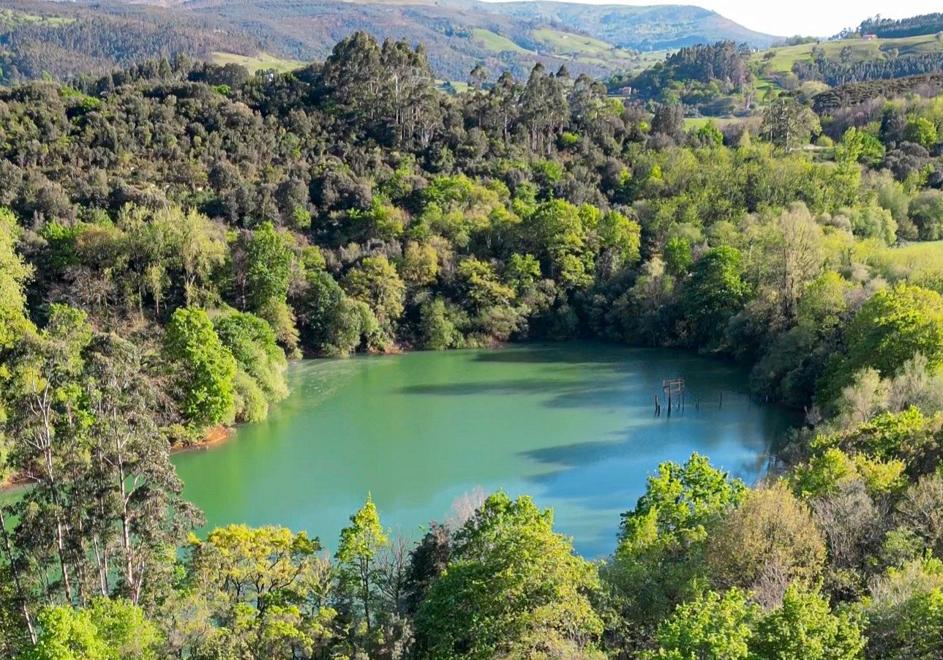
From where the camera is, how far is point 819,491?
21359 mm

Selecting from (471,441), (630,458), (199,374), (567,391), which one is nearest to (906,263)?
(567,391)

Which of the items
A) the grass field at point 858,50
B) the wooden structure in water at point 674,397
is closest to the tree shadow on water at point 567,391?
the wooden structure in water at point 674,397

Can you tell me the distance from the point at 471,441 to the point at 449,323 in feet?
63.3

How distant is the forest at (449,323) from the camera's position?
16656 millimetres

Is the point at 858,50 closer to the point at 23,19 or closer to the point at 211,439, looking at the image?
the point at 211,439

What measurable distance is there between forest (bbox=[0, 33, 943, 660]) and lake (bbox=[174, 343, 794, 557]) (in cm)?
182

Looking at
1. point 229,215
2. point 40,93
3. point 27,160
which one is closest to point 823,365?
point 229,215

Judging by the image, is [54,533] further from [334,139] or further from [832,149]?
[832,149]

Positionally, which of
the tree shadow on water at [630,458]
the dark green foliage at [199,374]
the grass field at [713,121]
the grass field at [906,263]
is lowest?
the tree shadow on water at [630,458]

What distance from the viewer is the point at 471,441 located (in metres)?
36.9

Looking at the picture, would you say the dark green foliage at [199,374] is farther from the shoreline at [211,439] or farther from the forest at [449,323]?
the shoreline at [211,439]

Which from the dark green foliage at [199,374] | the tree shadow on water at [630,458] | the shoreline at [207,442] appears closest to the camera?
the tree shadow on water at [630,458]

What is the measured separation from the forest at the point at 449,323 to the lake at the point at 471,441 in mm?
1817

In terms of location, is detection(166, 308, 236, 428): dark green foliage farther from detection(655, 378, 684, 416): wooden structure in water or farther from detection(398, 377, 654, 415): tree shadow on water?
detection(655, 378, 684, 416): wooden structure in water
